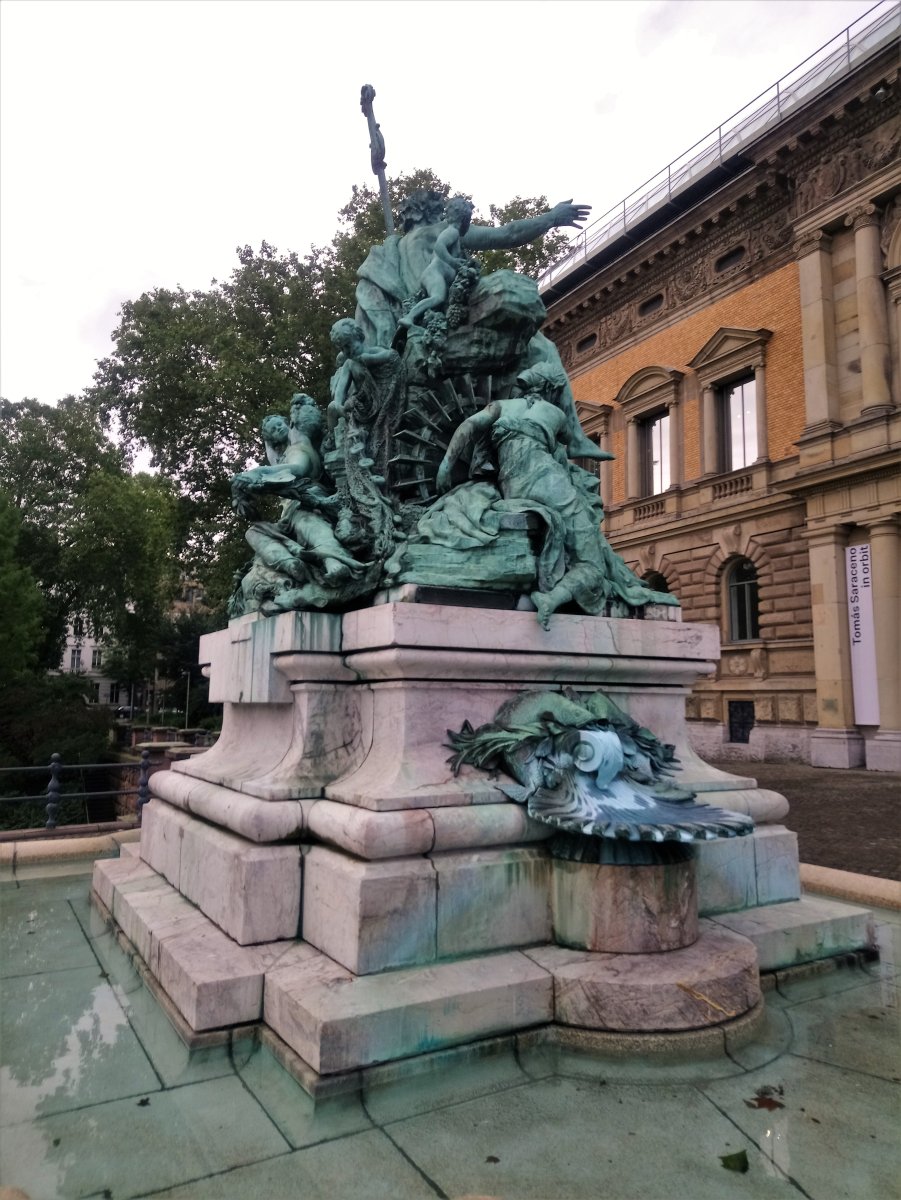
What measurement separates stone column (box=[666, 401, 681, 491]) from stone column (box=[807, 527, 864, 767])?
564cm

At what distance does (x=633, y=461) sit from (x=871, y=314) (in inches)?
344

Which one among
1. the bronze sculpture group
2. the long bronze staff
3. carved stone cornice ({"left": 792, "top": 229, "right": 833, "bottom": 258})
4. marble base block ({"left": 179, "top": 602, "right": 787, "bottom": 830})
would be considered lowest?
marble base block ({"left": 179, "top": 602, "right": 787, "bottom": 830})

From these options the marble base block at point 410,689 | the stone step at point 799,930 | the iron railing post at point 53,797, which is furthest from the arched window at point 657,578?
the stone step at point 799,930

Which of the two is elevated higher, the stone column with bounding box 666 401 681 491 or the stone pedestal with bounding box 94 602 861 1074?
the stone column with bounding box 666 401 681 491

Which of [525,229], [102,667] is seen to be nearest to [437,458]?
[525,229]

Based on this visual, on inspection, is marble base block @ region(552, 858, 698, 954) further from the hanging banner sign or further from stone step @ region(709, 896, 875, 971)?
the hanging banner sign

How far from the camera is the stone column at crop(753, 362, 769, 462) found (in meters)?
22.6

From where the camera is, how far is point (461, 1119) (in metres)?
2.63

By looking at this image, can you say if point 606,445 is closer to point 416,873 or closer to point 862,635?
point 862,635

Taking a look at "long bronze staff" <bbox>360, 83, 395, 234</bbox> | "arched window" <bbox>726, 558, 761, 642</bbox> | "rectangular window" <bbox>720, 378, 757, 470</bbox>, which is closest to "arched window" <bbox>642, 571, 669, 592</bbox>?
"arched window" <bbox>726, 558, 761, 642</bbox>

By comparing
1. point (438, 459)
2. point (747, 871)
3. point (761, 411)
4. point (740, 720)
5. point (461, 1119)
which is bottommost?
point (461, 1119)

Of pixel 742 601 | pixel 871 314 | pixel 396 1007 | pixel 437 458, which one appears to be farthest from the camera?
pixel 742 601

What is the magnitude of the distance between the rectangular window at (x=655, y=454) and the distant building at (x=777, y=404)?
0.07m

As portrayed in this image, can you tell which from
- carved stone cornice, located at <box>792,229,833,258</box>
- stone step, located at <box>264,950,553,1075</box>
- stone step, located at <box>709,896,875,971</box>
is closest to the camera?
stone step, located at <box>264,950,553,1075</box>
